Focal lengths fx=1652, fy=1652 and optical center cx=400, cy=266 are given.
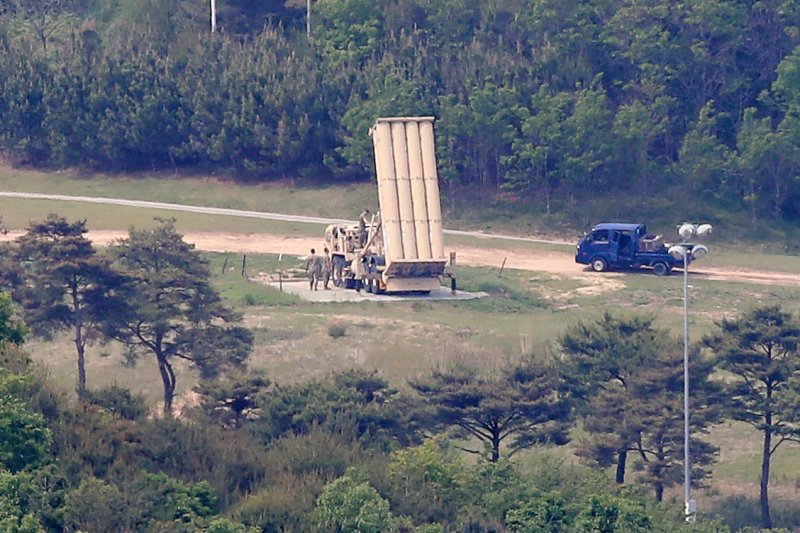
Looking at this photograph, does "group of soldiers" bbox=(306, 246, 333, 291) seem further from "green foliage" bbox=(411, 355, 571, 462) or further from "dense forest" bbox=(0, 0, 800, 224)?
"dense forest" bbox=(0, 0, 800, 224)

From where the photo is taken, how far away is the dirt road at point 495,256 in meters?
54.4

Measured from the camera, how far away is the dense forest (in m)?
66.1

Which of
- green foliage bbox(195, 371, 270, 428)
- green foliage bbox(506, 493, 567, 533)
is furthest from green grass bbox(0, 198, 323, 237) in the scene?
green foliage bbox(506, 493, 567, 533)

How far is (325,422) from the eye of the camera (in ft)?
106

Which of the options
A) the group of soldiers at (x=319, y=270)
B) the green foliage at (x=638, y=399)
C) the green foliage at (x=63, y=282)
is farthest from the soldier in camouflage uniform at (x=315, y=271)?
the green foliage at (x=638, y=399)

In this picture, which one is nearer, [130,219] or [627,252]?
[627,252]

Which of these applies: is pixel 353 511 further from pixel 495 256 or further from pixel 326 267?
pixel 495 256

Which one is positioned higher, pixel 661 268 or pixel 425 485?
pixel 425 485

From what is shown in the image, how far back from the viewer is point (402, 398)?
113 ft

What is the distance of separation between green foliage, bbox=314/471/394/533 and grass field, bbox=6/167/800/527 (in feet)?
36.3

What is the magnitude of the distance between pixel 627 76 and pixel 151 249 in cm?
3474

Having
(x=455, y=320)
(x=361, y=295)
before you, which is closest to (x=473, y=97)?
(x=361, y=295)

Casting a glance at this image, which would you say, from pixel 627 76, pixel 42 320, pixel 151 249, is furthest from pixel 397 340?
pixel 627 76

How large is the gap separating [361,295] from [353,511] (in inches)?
965
